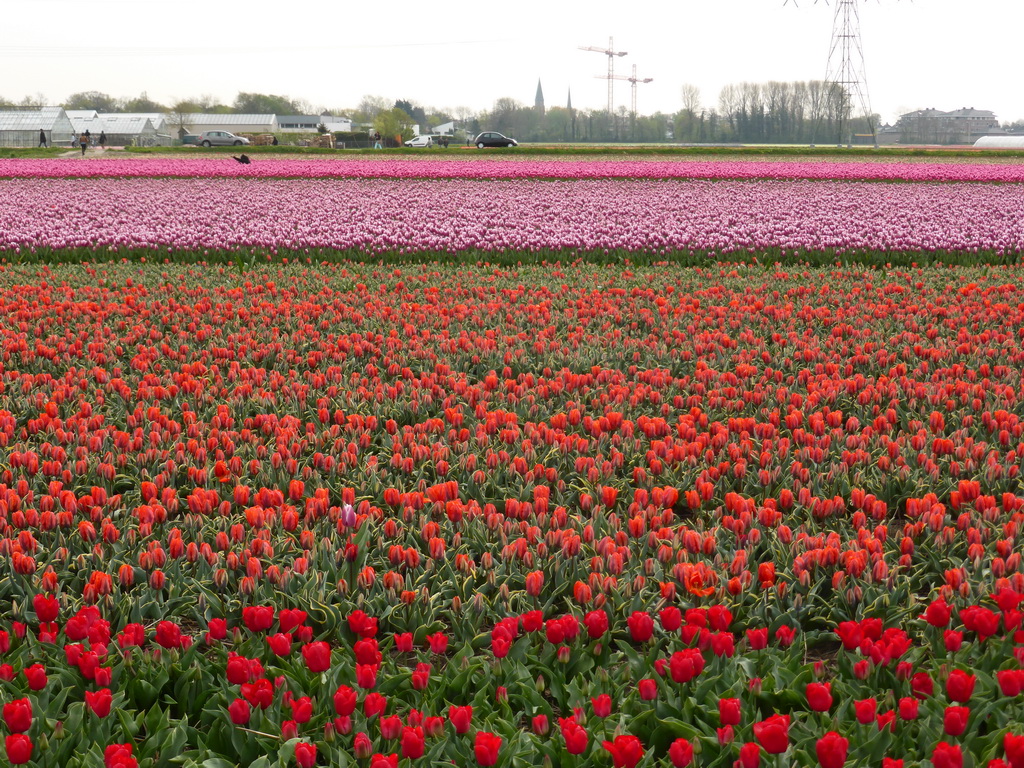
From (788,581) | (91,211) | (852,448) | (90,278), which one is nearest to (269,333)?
(90,278)

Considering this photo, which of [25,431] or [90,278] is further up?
[90,278]

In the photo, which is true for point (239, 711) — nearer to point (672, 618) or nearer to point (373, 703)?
point (373, 703)

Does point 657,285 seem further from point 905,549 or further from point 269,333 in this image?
point 905,549

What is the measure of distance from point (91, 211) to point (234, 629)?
17772mm

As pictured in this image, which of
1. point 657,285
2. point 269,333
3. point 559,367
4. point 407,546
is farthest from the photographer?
point 657,285

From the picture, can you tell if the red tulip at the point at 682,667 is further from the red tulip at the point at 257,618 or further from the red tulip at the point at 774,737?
the red tulip at the point at 257,618

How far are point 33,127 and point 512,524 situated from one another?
97410 millimetres

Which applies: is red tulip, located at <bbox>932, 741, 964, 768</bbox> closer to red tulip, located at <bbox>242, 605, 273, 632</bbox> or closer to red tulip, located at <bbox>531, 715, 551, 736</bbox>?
red tulip, located at <bbox>531, 715, 551, 736</bbox>

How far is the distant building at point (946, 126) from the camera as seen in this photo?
140 meters

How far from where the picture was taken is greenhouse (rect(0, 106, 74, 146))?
3282 inches

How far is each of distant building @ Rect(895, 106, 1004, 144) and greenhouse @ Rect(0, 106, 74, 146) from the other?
111 meters

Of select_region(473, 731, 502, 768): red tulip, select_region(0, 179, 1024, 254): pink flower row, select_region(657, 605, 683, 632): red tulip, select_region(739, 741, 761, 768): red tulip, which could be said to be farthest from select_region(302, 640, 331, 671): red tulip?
select_region(0, 179, 1024, 254): pink flower row

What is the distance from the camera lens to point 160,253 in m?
13.7

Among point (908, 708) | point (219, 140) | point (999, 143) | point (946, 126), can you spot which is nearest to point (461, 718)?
point (908, 708)
